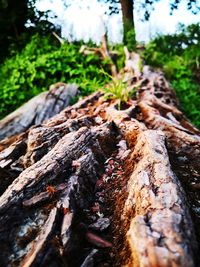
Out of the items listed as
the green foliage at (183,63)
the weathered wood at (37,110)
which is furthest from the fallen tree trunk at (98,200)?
the green foliage at (183,63)

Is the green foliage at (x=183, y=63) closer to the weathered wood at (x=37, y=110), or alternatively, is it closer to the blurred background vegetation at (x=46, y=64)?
the blurred background vegetation at (x=46, y=64)

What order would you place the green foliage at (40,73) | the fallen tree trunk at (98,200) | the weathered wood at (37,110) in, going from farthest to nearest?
the green foliage at (40,73)
the weathered wood at (37,110)
the fallen tree trunk at (98,200)

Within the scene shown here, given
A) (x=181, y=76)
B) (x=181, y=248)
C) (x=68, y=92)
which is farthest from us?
(x=181, y=76)

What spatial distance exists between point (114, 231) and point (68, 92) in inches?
173

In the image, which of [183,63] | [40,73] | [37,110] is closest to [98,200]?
[37,110]

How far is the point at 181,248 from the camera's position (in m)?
1.02

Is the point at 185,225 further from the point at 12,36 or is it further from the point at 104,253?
the point at 12,36

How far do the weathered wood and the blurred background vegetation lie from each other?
494mm

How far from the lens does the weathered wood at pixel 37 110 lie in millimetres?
4336

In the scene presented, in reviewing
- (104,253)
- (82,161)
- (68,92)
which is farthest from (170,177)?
(68,92)

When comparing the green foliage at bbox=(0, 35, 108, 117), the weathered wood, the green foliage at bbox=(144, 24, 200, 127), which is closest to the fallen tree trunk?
the weathered wood

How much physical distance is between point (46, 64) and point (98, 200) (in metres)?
5.72

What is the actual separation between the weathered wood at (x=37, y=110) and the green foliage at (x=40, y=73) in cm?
60

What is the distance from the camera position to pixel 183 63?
9414 mm
